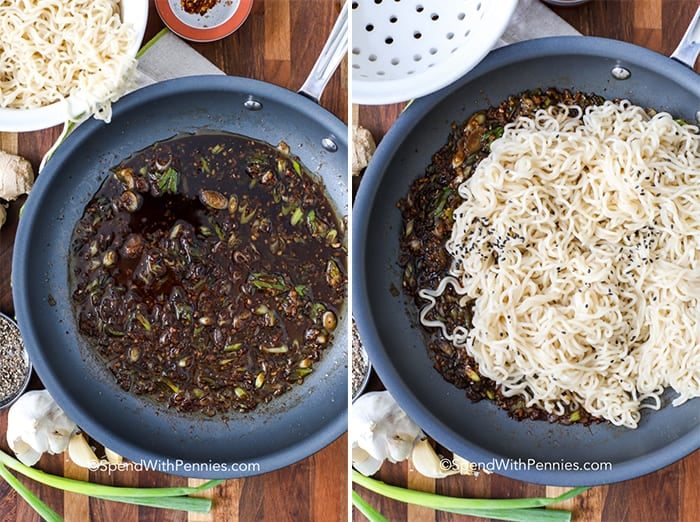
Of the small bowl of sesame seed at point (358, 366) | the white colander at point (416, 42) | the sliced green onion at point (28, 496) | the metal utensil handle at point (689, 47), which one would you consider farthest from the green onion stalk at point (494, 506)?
the metal utensil handle at point (689, 47)

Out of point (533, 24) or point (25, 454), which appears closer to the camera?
point (25, 454)

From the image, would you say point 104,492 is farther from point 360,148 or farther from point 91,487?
point 360,148

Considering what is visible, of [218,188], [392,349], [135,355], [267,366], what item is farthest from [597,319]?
[135,355]

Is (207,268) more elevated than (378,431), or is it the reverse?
(207,268)

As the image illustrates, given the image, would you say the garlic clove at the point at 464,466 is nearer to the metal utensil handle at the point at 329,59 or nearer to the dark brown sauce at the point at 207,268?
the dark brown sauce at the point at 207,268

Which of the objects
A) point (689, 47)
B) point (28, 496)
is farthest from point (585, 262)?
point (28, 496)
